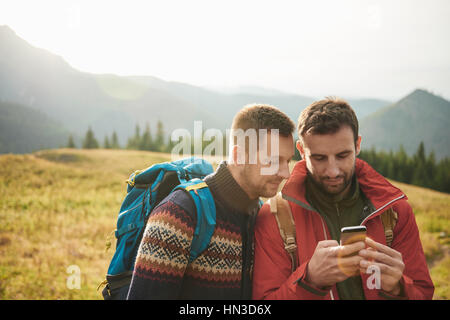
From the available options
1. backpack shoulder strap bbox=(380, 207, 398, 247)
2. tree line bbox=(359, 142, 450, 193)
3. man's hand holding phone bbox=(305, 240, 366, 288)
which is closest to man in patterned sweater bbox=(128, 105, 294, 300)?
man's hand holding phone bbox=(305, 240, 366, 288)

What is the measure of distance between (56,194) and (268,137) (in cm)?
2511

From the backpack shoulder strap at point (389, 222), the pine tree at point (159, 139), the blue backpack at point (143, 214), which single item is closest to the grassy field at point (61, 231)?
the blue backpack at point (143, 214)

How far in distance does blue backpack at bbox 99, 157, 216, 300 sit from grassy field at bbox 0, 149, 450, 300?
5.97 metres

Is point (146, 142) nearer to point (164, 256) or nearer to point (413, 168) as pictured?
point (413, 168)

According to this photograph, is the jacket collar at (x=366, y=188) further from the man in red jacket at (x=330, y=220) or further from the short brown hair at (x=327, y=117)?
the short brown hair at (x=327, y=117)

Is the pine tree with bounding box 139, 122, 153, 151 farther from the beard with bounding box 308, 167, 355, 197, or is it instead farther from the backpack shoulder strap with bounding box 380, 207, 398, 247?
the backpack shoulder strap with bounding box 380, 207, 398, 247

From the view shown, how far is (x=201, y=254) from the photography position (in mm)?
2812

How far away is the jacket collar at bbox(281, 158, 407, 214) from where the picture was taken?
311 cm

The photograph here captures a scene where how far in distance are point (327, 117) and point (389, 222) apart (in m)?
1.37

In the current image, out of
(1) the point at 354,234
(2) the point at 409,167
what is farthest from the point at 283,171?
(2) the point at 409,167

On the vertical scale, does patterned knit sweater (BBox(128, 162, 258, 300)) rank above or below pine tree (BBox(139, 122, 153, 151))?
above

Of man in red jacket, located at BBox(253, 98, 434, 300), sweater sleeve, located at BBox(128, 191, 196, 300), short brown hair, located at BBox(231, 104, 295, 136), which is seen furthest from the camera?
short brown hair, located at BBox(231, 104, 295, 136)
